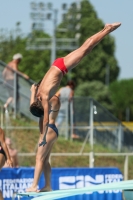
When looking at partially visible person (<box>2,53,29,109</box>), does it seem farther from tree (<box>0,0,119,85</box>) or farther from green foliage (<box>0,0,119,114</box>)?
tree (<box>0,0,119,85</box>)

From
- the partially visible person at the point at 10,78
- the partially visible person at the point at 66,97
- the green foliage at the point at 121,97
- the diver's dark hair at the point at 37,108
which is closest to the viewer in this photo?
the diver's dark hair at the point at 37,108

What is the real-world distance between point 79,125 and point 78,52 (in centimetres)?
873

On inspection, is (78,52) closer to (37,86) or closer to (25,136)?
(37,86)

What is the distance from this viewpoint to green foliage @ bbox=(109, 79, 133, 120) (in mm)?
99938

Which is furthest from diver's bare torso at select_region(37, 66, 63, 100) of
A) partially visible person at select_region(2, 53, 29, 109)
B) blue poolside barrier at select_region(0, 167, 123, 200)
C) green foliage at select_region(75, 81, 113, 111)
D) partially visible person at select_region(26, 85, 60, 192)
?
green foliage at select_region(75, 81, 113, 111)

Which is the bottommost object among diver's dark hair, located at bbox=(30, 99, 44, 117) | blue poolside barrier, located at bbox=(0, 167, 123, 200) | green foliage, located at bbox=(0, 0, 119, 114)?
blue poolside barrier, located at bbox=(0, 167, 123, 200)

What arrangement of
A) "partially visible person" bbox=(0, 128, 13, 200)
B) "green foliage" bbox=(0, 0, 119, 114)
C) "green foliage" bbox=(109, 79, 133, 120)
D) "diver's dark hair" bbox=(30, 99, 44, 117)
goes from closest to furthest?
"diver's dark hair" bbox=(30, 99, 44, 117)
"partially visible person" bbox=(0, 128, 13, 200)
"green foliage" bbox=(0, 0, 119, 114)
"green foliage" bbox=(109, 79, 133, 120)

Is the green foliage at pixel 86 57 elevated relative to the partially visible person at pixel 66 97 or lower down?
elevated

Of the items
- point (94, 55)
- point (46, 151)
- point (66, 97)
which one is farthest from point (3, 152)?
point (94, 55)

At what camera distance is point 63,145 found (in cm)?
1911

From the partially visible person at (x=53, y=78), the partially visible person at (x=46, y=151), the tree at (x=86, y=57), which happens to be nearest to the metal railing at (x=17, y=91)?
the partially visible person at (x=46, y=151)

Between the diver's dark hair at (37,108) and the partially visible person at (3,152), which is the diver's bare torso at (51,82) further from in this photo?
the partially visible person at (3,152)

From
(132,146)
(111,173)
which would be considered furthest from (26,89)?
(111,173)

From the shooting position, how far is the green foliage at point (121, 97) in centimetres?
9994
